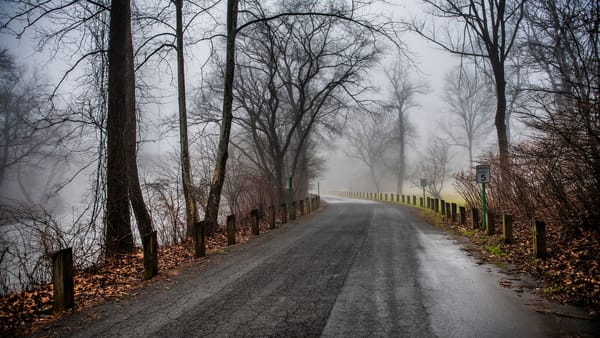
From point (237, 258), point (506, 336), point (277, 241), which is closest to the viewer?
point (506, 336)

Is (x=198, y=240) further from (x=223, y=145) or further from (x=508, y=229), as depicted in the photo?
(x=508, y=229)

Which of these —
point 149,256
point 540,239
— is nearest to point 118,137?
point 149,256

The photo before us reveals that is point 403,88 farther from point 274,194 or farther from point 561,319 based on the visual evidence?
point 561,319

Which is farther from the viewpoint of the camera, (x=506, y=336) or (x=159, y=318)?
(x=159, y=318)

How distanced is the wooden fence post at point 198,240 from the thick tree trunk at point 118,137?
166 centimetres

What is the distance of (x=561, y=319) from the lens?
14.7 feet

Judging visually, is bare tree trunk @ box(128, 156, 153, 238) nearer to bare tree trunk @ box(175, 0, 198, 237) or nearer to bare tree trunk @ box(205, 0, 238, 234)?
bare tree trunk @ box(175, 0, 198, 237)

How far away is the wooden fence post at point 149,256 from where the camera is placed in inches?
278

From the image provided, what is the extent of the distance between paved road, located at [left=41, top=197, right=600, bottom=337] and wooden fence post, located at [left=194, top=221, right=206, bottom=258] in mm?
1239

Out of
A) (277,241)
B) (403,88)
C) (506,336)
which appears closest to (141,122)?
(277,241)

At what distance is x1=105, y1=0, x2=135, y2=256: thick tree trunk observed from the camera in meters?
9.07

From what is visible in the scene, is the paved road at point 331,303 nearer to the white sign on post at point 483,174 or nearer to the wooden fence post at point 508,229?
the wooden fence post at point 508,229

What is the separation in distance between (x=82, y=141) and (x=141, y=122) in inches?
72.4

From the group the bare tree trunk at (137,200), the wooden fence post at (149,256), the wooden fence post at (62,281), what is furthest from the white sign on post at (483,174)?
the wooden fence post at (62,281)
